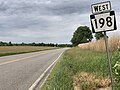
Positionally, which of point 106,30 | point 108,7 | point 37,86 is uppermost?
point 108,7

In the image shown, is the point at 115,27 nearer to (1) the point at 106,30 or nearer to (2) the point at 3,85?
(1) the point at 106,30

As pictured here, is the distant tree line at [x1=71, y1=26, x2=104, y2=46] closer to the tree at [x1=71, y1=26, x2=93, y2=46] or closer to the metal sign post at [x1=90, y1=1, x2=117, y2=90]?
the tree at [x1=71, y1=26, x2=93, y2=46]

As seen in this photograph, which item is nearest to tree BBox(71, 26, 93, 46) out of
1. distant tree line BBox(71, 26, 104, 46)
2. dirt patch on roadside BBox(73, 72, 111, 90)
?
distant tree line BBox(71, 26, 104, 46)

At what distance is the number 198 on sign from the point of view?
8.63m

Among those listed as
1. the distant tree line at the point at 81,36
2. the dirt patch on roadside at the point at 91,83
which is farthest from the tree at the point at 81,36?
the dirt patch on roadside at the point at 91,83

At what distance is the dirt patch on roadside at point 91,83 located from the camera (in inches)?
407

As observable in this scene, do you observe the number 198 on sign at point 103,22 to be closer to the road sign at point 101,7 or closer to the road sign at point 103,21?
the road sign at point 103,21

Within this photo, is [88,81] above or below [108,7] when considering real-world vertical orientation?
below

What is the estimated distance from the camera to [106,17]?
342 inches

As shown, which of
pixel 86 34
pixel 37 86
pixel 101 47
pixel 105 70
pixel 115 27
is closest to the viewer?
pixel 115 27

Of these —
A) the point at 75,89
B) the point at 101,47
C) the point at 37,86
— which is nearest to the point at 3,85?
the point at 37,86

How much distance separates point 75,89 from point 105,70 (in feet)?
11.5

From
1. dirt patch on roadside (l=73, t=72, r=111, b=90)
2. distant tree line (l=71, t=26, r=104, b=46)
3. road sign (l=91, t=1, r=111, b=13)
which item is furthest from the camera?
distant tree line (l=71, t=26, r=104, b=46)

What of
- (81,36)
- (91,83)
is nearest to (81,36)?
(81,36)
